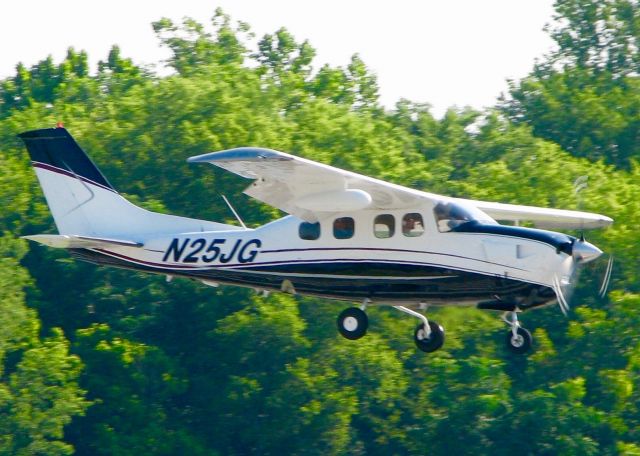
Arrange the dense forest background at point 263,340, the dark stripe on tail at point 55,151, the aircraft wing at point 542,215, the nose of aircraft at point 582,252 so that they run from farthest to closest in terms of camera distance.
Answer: the dense forest background at point 263,340
the dark stripe on tail at point 55,151
the aircraft wing at point 542,215
the nose of aircraft at point 582,252

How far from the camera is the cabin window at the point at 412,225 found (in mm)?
20469

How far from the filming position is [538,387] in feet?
121

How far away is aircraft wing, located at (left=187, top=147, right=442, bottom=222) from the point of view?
19750 mm

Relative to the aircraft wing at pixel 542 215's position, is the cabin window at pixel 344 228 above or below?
below

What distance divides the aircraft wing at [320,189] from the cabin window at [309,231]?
29cm

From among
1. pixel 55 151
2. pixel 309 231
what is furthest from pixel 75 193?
pixel 309 231

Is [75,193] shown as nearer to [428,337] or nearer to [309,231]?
[309,231]

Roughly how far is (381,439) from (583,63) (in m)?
32.0

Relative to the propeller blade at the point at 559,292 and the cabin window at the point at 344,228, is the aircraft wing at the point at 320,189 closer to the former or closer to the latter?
the cabin window at the point at 344,228

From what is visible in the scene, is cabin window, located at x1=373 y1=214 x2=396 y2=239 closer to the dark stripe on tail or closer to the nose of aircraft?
the nose of aircraft

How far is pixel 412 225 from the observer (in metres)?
20.5

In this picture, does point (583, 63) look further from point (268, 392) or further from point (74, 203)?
point (74, 203)

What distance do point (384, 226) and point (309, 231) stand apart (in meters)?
1.11

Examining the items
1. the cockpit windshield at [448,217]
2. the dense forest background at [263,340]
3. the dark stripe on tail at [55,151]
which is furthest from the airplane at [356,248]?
the dense forest background at [263,340]
